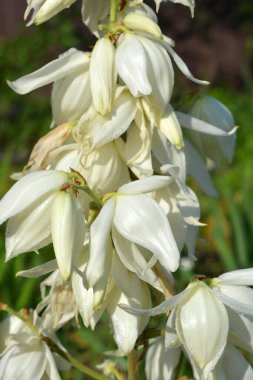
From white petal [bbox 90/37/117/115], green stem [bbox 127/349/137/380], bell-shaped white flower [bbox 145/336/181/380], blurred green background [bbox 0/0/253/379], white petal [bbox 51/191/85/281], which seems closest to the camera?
white petal [bbox 51/191/85/281]

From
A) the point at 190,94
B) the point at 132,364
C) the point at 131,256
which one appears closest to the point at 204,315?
the point at 131,256

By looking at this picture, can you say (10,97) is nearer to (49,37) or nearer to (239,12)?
(49,37)

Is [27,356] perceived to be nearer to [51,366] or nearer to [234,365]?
[51,366]

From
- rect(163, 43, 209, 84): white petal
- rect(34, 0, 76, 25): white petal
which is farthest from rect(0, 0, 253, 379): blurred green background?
Result: rect(34, 0, 76, 25): white petal

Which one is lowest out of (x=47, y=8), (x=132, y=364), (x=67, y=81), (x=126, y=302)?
(x=132, y=364)

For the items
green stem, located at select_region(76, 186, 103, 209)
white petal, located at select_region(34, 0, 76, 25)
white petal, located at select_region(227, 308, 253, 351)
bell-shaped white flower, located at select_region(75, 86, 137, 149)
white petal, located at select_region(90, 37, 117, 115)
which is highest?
white petal, located at select_region(34, 0, 76, 25)

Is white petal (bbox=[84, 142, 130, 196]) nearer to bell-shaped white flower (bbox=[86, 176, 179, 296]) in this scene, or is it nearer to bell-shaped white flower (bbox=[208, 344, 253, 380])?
bell-shaped white flower (bbox=[86, 176, 179, 296])
